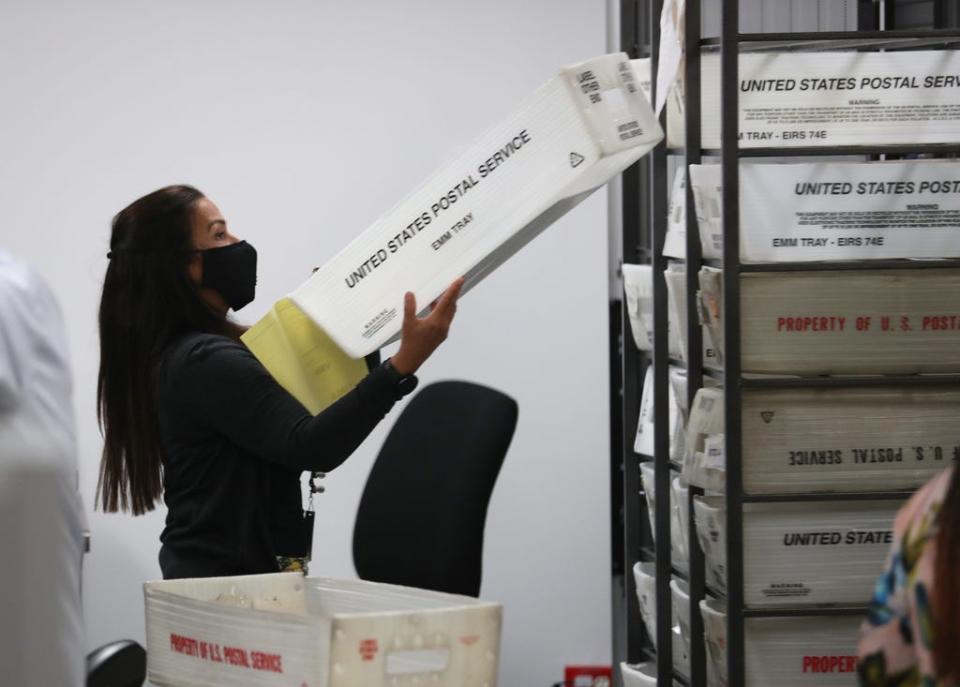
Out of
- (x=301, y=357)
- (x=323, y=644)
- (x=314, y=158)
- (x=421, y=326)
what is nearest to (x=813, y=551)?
(x=421, y=326)

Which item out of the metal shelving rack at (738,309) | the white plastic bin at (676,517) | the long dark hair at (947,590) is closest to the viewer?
the long dark hair at (947,590)

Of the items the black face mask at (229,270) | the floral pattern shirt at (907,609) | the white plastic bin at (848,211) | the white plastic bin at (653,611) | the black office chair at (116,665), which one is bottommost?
the white plastic bin at (653,611)

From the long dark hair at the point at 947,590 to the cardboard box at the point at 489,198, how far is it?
3.95ft

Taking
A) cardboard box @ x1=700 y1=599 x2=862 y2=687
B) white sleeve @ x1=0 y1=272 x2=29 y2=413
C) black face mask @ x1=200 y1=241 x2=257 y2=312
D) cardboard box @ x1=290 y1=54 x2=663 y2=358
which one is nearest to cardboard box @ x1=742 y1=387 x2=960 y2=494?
cardboard box @ x1=700 y1=599 x2=862 y2=687

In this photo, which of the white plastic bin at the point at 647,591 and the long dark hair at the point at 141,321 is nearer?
the long dark hair at the point at 141,321

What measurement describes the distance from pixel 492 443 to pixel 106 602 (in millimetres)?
1922

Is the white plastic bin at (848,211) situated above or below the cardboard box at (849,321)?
above

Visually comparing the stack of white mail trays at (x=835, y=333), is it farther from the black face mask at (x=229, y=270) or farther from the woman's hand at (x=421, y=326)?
the black face mask at (x=229, y=270)

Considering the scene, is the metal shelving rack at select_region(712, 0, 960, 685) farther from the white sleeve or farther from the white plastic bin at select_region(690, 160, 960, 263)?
the white sleeve

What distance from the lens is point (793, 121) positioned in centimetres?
237

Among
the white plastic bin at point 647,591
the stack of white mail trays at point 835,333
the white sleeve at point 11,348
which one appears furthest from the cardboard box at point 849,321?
the white sleeve at point 11,348

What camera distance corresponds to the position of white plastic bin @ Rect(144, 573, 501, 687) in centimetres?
162

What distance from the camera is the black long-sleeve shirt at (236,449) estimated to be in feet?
7.11

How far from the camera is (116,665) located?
1733 millimetres
